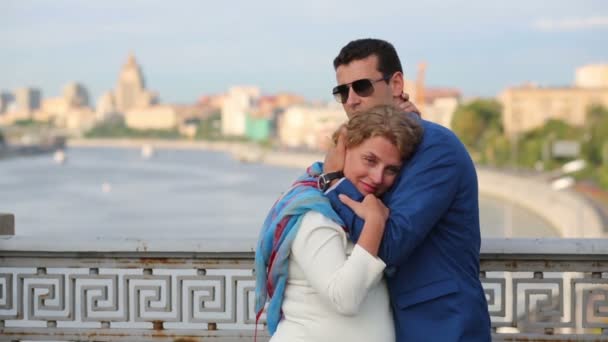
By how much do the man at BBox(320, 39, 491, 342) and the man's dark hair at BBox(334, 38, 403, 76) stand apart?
220 mm

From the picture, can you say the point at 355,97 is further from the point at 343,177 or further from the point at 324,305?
the point at 324,305

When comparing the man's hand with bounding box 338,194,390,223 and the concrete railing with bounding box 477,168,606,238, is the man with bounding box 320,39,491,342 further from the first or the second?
the concrete railing with bounding box 477,168,606,238

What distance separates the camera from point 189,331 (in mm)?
3738

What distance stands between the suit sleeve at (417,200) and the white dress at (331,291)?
2.0 inches

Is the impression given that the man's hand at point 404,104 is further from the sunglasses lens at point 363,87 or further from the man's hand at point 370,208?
the man's hand at point 370,208

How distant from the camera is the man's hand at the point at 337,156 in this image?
2.37 m

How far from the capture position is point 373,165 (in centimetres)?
233

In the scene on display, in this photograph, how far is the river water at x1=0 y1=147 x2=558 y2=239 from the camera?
33625 millimetres

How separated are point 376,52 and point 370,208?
457 mm

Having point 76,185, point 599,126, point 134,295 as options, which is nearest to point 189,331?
point 134,295

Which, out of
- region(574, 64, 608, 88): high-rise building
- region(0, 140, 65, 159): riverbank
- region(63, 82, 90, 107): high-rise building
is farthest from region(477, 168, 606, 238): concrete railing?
region(63, 82, 90, 107): high-rise building

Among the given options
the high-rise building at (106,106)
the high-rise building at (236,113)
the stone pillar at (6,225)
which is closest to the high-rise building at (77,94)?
the high-rise building at (106,106)

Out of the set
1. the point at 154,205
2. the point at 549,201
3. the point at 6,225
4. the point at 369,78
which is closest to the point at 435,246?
the point at 369,78

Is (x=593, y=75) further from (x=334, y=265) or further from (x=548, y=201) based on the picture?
(x=334, y=265)
